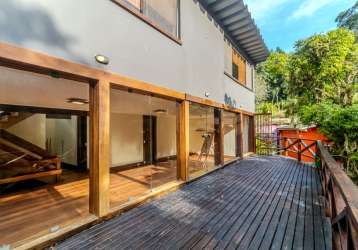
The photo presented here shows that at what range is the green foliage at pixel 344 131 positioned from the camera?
19.9 feet

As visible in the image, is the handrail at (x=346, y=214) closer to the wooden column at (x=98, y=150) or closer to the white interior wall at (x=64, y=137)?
the wooden column at (x=98, y=150)

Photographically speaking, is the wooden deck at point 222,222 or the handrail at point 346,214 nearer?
the handrail at point 346,214

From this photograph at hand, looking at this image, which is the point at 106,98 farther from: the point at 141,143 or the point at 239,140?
the point at 239,140

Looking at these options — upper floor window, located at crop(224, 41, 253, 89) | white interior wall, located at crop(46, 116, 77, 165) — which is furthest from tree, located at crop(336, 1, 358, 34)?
white interior wall, located at crop(46, 116, 77, 165)

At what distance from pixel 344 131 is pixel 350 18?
2775cm

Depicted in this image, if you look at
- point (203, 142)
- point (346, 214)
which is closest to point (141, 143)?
point (203, 142)

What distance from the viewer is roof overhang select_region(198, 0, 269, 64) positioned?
6.39 m

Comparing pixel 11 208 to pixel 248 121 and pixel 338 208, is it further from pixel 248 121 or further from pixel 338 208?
pixel 248 121

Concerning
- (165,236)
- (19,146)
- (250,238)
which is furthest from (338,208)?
(19,146)

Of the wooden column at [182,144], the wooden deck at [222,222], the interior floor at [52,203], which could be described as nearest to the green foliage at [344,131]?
the wooden deck at [222,222]

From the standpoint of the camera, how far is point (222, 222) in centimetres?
313

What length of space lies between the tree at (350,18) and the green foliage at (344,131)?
81.6 feet

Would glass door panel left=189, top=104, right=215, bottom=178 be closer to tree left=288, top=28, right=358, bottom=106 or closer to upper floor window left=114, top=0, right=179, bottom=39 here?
upper floor window left=114, top=0, right=179, bottom=39

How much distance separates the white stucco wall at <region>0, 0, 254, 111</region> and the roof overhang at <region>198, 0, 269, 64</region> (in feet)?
1.77
